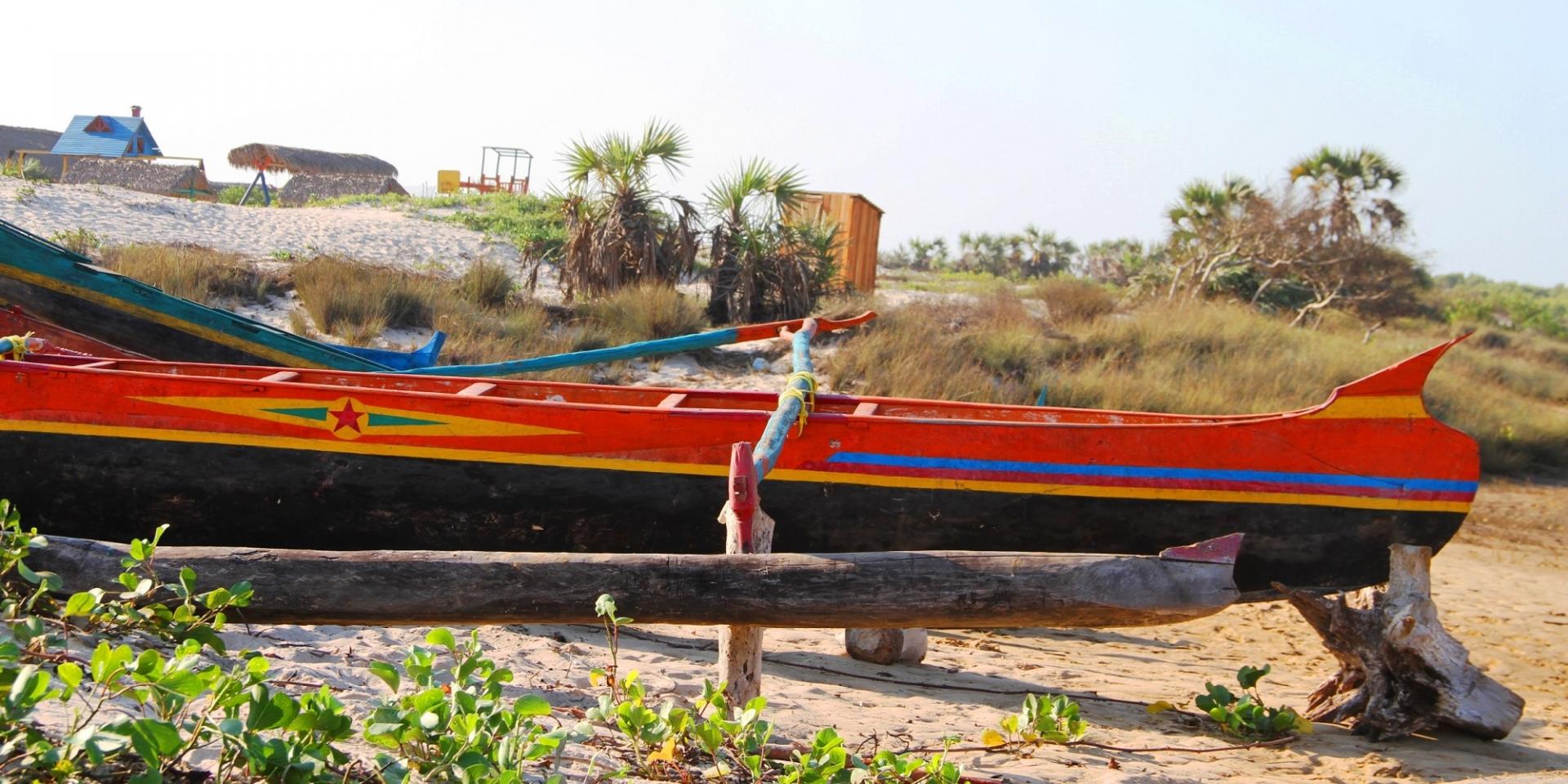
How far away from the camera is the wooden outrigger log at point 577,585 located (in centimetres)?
339

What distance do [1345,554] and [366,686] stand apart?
148 inches

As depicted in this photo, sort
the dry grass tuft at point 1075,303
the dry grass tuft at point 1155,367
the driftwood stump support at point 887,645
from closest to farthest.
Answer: the driftwood stump support at point 887,645 < the dry grass tuft at point 1155,367 < the dry grass tuft at point 1075,303

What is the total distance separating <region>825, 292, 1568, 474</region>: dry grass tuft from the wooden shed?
7.32 feet

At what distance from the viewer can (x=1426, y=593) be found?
182 inches

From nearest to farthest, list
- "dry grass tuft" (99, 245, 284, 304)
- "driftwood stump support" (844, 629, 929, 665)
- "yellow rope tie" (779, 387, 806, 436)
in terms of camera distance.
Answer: "yellow rope tie" (779, 387, 806, 436) < "driftwood stump support" (844, 629, 929, 665) < "dry grass tuft" (99, 245, 284, 304)

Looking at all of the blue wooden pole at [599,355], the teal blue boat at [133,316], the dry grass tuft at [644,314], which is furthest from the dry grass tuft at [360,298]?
the blue wooden pole at [599,355]

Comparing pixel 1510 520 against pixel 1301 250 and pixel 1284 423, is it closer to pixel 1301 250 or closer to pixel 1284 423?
pixel 1284 423

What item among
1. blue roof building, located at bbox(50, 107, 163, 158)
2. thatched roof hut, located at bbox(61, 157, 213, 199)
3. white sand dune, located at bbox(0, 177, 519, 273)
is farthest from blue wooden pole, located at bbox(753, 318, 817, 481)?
blue roof building, located at bbox(50, 107, 163, 158)

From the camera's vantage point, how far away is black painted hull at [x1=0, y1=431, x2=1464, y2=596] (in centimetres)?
466

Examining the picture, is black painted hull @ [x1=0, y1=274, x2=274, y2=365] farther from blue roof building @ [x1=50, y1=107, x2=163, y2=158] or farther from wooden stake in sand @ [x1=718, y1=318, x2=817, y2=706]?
blue roof building @ [x1=50, y1=107, x2=163, y2=158]

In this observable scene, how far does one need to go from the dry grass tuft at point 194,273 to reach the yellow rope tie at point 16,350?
18.5 feet

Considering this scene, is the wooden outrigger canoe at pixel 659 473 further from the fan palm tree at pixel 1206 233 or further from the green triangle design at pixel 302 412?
the fan palm tree at pixel 1206 233

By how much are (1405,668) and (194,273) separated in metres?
10.5

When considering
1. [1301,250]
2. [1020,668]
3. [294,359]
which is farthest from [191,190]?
[1020,668]
